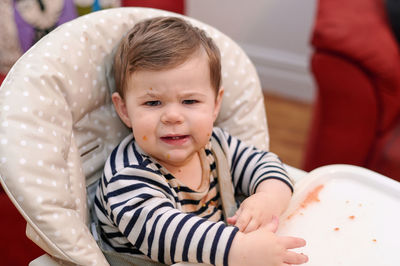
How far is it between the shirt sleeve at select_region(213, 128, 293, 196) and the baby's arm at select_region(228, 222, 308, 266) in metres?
0.20

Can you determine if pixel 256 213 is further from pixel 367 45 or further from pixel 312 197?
pixel 367 45

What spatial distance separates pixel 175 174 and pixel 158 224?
172 mm

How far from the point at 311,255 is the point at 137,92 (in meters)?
0.38

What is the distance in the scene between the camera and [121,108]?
865 millimetres

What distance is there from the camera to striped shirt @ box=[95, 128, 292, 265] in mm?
704

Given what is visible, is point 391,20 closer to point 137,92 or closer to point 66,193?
point 137,92

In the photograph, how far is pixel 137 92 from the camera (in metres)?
0.80

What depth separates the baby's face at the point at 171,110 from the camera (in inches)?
31.0

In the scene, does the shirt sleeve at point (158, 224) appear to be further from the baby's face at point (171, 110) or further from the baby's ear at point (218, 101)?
the baby's ear at point (218, 101)

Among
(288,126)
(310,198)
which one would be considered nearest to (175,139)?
(310,198)

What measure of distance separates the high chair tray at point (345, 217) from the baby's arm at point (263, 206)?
22 millimetres

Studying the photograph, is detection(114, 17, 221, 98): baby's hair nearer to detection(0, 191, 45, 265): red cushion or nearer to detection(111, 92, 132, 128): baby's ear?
detection(111, 92, 132, 128): baby's ear

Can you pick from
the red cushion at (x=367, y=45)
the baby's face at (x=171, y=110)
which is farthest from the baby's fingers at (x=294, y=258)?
the red cushion at (x=367, y=45)

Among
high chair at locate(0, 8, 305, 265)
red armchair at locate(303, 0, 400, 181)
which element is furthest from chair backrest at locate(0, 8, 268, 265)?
red armchair at locate(303, 0, 400, 181)
